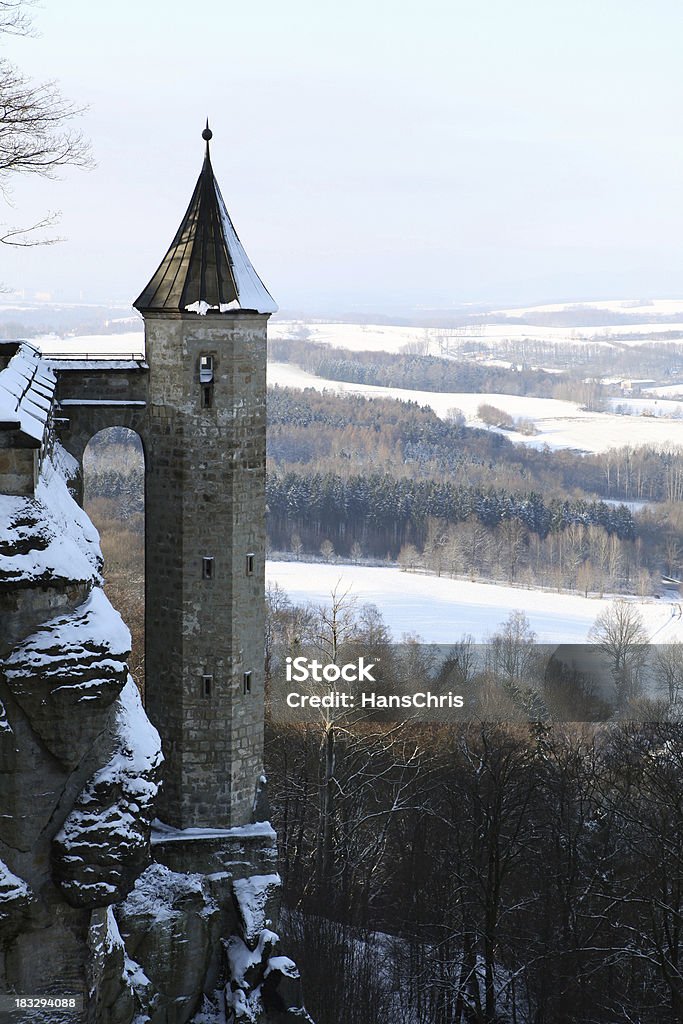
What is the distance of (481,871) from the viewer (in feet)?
98.7

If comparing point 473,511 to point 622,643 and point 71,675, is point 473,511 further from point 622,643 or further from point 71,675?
point 71,675

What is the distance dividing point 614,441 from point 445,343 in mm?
55887

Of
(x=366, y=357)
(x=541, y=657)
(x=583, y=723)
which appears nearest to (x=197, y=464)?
(x=583, y=723)

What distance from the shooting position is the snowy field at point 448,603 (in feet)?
202

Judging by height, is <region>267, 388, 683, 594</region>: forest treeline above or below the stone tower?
below

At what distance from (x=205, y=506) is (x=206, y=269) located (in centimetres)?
419

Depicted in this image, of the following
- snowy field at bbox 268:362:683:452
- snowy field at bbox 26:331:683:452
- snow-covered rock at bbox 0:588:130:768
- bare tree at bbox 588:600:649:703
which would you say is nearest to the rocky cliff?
snow-covered rock at bbox 0:588:130:768

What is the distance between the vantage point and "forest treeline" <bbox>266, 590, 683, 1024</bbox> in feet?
93.4

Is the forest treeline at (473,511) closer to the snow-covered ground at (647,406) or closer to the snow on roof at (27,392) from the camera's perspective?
the snow-covered ground at (647,406)

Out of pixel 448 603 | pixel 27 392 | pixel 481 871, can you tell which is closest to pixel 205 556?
pixel 27 392

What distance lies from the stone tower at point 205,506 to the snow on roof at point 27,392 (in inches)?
95.8

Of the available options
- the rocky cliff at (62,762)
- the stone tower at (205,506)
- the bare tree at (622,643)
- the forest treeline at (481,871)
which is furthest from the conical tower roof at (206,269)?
the bare tree at (622,643)

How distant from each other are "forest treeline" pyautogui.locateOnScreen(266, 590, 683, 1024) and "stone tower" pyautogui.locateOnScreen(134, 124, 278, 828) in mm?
7296

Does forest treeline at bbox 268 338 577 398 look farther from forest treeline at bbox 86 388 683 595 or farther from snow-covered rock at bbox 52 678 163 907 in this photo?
snow-covered rock at bbox 52 678 163 907
